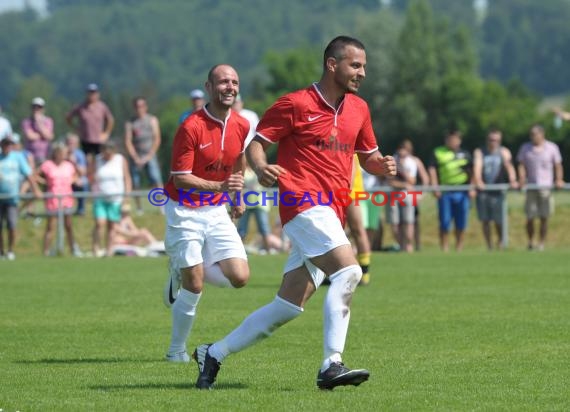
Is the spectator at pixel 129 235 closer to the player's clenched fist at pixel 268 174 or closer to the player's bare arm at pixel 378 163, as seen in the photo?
the player's bare arm at pixel 378 163

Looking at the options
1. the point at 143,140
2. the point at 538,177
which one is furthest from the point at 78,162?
the point at 538,177

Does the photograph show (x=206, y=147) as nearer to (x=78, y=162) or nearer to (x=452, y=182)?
(x=452, y=182)

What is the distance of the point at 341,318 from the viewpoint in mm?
8258

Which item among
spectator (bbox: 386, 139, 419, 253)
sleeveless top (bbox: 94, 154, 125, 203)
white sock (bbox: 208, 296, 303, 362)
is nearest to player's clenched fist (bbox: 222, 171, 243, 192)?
white sock (bbox: 208, 296, 303, 362)

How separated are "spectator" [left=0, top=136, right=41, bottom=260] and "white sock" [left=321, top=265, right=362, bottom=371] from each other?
51.1ft

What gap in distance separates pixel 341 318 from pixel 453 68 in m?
120

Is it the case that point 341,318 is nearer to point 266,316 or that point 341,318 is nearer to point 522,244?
point 266,316

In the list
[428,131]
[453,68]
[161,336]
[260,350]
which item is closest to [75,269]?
[161,336]

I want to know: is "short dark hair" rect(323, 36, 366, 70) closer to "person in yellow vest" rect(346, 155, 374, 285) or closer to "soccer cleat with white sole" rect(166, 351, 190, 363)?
"soccer cleat with white sole" rect(166, 351, 190, 363)

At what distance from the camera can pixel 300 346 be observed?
428 inches

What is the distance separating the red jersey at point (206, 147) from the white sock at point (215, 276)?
1.65ft

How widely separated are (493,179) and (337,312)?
16.5 meters

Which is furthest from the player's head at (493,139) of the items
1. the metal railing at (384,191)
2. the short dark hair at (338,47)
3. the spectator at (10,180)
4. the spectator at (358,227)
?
the short dark hair at (338,47)

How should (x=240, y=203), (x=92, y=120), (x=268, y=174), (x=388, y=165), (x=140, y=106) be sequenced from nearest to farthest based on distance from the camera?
(x=268, y=174) → (x=388, y=165) → (x=240, y=203) → (x=140, y=106) → (x=92, y=120)
